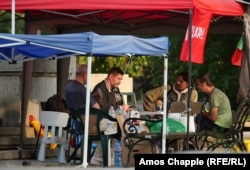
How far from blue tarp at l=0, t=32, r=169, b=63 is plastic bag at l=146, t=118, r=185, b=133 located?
1169 mm

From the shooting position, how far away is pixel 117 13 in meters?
16.5

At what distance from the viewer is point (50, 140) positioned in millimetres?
14164

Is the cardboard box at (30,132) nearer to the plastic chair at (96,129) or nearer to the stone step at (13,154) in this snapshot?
the stone step at (13,154)

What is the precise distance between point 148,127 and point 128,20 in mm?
3844

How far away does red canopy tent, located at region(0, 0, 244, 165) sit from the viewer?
14.7 meters

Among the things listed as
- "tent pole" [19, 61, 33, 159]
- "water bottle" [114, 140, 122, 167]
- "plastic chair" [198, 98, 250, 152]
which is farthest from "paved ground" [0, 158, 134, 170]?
"plastic chair" [198, 98, 250, 152]

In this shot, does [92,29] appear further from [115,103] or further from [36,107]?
[115,103]

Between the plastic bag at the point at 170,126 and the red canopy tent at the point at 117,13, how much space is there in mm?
1085

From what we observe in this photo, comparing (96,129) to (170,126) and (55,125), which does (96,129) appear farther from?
(170,126)

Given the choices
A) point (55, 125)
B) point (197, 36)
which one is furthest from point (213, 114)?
point (55, 125)

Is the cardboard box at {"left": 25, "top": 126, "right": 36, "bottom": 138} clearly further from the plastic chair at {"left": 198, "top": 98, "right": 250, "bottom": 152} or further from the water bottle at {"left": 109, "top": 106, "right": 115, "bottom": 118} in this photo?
the plastic chair at {"left": 198, "top": 98, "right": 250, "bottom": 152}

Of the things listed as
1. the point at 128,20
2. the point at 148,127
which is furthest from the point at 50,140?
the point at 128,20

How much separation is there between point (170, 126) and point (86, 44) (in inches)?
86.0

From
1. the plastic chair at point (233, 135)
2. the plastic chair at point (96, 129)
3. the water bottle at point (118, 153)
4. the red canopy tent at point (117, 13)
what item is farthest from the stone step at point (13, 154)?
the plastic chair at point (233, 135)
